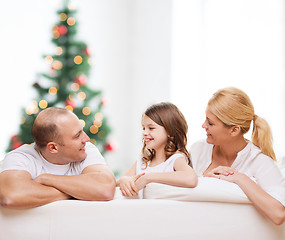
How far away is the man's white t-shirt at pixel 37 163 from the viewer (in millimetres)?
1787

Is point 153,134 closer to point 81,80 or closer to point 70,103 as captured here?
point 70,103

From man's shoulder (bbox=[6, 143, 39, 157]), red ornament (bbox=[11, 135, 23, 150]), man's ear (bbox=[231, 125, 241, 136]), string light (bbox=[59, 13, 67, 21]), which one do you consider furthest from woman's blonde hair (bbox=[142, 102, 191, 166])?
string light (bbox=[59, 13, 67, 21])

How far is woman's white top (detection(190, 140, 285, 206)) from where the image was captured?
1872mm

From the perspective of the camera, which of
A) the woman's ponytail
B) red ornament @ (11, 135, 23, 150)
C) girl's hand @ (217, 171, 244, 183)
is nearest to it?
girl's hand @ (217, 171, 244, 183)

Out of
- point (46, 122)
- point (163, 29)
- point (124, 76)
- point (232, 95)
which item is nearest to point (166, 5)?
point (163, 29)

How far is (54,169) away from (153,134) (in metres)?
0.60

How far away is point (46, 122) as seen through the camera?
1.88 meters

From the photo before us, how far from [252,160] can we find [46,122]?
110 centimetres

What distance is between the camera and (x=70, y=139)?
1.88 m

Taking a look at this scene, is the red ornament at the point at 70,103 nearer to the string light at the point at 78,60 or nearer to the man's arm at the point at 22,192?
the string light at the point at 78,60

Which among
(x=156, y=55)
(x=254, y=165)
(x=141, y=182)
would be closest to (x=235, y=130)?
(x=254, y=165)

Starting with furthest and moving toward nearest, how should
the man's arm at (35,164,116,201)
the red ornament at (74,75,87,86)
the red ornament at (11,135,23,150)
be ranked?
the red ornament at (74,75,87,86)
the red ornament at (11,135,23,150)
the man's arm at (35,164,116,201)

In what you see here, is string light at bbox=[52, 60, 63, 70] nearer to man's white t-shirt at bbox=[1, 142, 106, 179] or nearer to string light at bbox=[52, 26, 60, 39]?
string light at bbox=[52, 26, 60, 39]

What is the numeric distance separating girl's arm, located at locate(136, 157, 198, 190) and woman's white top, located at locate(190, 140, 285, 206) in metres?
0.38
